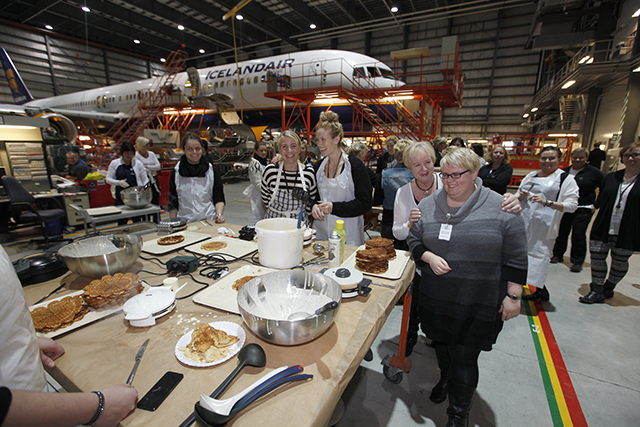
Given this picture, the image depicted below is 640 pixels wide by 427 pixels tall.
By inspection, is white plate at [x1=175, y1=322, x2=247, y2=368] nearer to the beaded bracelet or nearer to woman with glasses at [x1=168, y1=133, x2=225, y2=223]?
the beaded bracelet

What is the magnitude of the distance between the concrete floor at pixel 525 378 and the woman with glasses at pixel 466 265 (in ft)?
1.59

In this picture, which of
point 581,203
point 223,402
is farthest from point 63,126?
point 581,203

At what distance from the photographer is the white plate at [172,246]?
2231 millimetres

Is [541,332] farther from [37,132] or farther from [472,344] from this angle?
[37,132]

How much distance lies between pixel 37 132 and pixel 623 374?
10717 millimetres

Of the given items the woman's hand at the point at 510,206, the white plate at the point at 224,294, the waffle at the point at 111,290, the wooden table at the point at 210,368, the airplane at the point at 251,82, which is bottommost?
the wooden table at the point at 210,368

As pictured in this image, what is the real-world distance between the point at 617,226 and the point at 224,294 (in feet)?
16.1

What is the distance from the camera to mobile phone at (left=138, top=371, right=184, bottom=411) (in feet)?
Result: 2.99

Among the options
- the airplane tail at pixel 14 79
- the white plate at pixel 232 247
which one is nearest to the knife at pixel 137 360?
the white plate at pixel 232 247

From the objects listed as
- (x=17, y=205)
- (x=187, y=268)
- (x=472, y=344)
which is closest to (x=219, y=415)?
(x=187, y=268)

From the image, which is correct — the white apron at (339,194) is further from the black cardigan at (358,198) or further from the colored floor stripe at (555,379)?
the colored floor stripe at (555,379)

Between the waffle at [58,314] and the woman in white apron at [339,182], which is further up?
the woman in white apron at [339,182]

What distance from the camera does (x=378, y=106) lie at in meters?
11.4

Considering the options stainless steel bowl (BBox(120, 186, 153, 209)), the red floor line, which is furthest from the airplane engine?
the red floor line
